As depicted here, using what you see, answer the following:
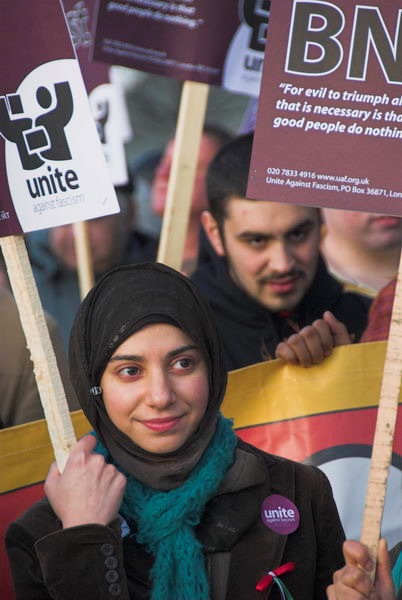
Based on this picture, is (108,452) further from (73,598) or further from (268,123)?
(268,123)

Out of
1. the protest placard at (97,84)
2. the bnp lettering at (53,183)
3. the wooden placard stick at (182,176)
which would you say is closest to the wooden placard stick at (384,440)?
the bnp lettering at (53,183)

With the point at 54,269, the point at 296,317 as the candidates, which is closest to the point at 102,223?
the point at 54,269

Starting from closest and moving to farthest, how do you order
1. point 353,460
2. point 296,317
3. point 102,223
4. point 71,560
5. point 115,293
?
point 71,560, point 115,293, point 353,460, point 296,317, point 102,223

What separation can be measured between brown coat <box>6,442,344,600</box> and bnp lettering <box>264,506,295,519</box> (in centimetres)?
3

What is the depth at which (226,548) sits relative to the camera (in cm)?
279

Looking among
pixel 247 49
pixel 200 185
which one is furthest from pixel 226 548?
pixel 200 185

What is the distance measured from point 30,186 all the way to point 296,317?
187 cm

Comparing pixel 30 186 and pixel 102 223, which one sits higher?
pixel 30 186

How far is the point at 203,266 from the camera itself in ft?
16.7

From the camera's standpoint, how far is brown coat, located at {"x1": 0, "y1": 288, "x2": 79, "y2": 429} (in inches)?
164

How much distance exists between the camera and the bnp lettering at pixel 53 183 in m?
2.97

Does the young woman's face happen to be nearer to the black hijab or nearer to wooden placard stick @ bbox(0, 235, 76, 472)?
the black hijab

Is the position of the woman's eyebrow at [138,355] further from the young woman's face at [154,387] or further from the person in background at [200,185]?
the person in background at [200,185]

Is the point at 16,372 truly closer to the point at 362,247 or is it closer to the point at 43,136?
the point at 43,136
